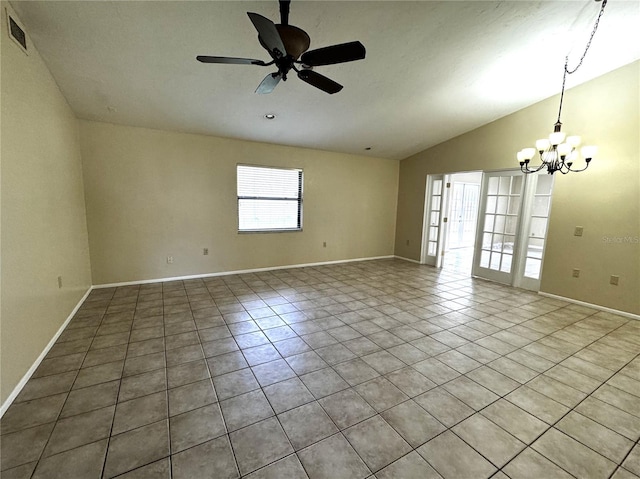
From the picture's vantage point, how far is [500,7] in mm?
2416

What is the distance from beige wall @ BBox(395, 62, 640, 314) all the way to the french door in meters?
0.21

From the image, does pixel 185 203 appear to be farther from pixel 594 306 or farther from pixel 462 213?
pixel 462 213

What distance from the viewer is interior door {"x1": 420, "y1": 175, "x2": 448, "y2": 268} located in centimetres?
609

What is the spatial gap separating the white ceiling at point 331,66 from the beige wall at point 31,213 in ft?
1.42

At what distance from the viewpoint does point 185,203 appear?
465 cm

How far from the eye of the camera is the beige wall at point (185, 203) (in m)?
4.11

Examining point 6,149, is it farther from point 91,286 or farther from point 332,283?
point 332,283

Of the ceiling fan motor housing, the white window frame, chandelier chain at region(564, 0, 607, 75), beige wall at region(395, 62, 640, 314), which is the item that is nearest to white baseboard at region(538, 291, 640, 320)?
beige wall at region(395, 62, 640, 314)

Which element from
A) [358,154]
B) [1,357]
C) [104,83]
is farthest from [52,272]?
[358,154]

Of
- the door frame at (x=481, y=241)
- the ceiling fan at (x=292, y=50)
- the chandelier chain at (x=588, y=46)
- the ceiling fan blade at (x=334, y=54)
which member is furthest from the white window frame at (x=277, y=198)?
the chandelier chain at (x=588, y=46)

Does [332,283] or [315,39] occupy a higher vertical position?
[315,39]

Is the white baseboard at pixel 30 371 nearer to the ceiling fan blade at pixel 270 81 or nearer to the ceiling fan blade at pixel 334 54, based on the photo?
the ceiling fan blade at pixel 270 81

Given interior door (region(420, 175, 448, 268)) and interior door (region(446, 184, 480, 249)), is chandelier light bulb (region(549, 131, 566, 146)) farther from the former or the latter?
interior door (region(446, 184, 480, 249))

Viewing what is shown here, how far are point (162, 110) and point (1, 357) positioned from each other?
319 cm
